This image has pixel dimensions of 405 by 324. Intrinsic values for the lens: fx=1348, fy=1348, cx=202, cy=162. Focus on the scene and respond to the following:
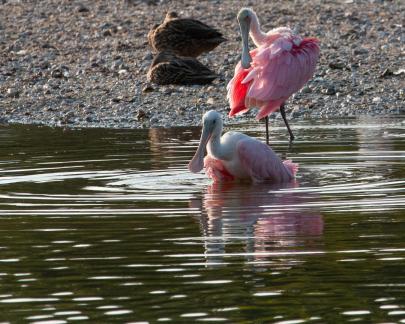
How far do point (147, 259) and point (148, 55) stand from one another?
13670 millimetres

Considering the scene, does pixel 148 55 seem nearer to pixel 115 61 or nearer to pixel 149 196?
pixel 115 61

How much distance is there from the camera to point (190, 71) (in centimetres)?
1869

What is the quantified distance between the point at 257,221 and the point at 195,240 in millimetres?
788

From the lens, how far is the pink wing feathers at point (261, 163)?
11055 mm

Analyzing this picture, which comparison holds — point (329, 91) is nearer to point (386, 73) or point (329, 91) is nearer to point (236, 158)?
point (386, 73)

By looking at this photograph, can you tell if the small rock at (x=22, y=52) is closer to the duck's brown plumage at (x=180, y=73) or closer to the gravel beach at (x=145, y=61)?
the gravel beach at (x=145, y=61)

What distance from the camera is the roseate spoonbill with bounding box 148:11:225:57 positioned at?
20234 millimetres

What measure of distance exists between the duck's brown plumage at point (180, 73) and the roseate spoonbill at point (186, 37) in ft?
4.64

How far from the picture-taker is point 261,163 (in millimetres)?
11031

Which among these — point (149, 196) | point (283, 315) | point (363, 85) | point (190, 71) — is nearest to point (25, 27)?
point (190, 71)

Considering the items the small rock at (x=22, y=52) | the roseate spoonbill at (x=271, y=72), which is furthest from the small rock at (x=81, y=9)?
the roseate spoonbill at (x=271, y=72)

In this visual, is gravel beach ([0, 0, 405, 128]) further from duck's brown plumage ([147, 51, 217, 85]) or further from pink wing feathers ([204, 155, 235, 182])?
pink wing feathers ([204, 155, 235, 182])

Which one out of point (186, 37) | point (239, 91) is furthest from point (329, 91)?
point (239, 91)

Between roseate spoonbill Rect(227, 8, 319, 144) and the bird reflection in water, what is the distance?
330 centimetres
